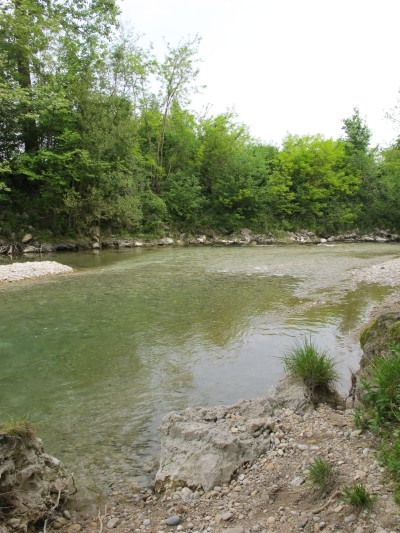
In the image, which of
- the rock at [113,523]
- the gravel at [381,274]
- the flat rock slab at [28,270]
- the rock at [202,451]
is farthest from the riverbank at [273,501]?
the flat rock slab at [28,270]

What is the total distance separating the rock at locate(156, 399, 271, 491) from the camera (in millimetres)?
3988

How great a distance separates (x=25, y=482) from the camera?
138 inches

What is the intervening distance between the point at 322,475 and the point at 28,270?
1655 cm

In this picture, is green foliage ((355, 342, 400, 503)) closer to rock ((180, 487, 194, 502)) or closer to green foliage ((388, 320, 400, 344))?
green foliage ((388, 320, 400, 344))

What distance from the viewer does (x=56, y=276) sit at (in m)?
17.3

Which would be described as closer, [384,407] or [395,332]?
[384,407]

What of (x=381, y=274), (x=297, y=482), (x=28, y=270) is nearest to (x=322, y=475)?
(x=297, y=482)

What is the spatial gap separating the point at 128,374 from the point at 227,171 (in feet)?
Answer: 110

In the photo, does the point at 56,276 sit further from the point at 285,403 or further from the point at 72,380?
the point at 285,403

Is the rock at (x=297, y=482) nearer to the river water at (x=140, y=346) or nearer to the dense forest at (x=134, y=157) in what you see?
the river water at (x=140, y=346)

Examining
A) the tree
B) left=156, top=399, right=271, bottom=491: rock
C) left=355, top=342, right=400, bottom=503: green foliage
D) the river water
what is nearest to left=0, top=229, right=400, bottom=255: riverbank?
the tree

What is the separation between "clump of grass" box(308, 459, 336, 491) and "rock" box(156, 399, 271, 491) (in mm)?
848

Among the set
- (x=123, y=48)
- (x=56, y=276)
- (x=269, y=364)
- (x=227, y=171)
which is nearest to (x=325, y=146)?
(x=227, y=171)

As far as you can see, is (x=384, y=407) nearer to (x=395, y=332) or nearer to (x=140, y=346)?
(x=395, y=332)
